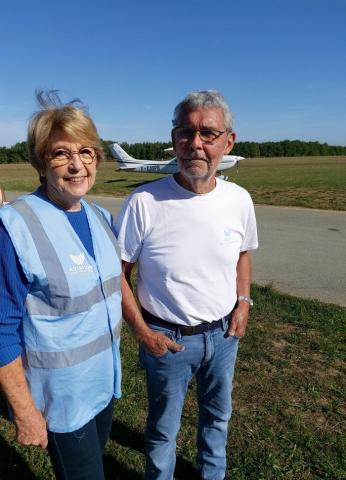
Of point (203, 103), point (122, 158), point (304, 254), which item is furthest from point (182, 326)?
point (122, 158)

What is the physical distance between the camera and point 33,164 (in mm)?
1621

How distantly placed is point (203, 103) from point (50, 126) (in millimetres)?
748

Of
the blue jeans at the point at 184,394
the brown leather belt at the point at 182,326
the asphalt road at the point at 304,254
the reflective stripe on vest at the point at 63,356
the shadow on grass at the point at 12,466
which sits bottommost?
the shadow on grass at the point at 12,466

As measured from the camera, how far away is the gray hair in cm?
189

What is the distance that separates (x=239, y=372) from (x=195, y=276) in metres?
2.00

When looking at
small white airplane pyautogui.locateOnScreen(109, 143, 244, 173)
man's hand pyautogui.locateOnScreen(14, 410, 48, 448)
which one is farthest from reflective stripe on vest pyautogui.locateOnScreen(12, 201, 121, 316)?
small white airplane pyautogui.locateOnScreen(109, 143, 244, 173)

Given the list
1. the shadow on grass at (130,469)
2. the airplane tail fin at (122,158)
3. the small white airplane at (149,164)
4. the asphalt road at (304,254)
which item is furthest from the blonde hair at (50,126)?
the airplane tail fin at (122,158)

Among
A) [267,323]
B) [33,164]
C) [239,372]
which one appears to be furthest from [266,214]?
[33,164]

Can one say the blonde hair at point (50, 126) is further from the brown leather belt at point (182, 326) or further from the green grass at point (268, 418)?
the green grass at point (268, 418)

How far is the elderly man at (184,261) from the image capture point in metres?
1.93

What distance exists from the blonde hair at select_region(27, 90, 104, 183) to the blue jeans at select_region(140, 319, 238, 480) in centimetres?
101

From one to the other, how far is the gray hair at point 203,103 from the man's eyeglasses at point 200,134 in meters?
0.05

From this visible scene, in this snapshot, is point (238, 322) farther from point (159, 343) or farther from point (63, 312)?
point (63, 312)

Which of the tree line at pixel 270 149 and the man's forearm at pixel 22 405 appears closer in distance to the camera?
the man's forearm at pixel 22 405
